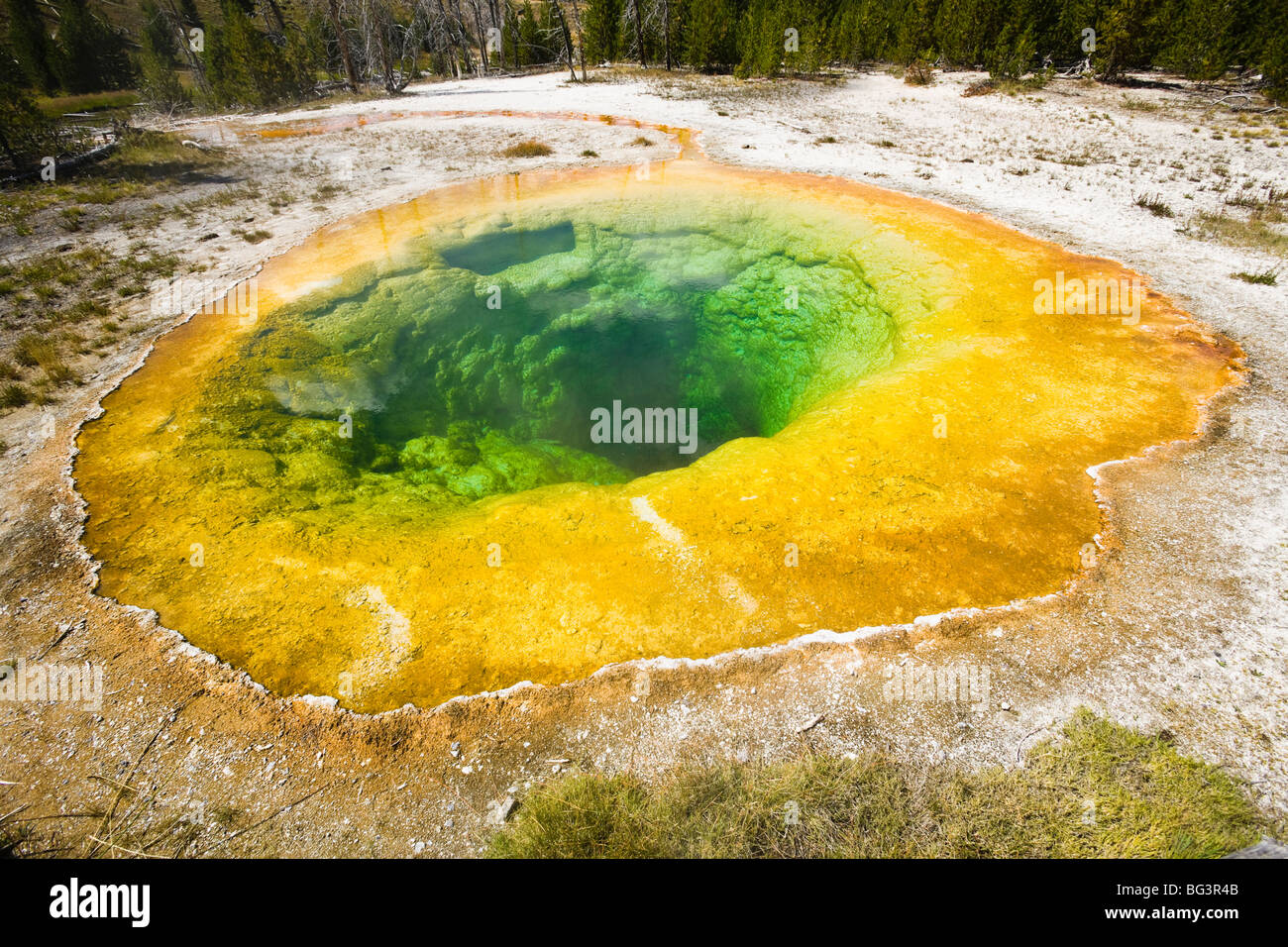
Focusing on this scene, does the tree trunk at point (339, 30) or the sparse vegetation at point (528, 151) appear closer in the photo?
the sparse vegetation at point (528, 151)

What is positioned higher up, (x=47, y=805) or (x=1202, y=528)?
(x=1202, y=528)

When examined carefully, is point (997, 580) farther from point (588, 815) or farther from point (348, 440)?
point (348, 440)

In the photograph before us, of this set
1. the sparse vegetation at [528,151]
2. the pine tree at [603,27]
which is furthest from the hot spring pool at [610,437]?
the pine tree at [603,27]

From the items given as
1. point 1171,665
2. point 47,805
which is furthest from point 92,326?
point 1171,665

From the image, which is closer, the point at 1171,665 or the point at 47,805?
the point at 47,805

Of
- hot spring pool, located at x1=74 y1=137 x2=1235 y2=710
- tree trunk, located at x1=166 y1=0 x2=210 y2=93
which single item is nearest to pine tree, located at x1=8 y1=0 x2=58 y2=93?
tree trunk, located at x1=166 y1=0 x2=210 y2=93

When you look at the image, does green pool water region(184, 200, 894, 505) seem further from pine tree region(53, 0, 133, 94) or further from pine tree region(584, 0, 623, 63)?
pine tree region(53, 0, 133, 94)

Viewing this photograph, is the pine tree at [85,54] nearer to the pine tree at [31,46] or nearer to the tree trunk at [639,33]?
the pine tree at [31,46]

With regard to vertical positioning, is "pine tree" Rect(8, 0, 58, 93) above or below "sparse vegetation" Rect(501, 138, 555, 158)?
above
